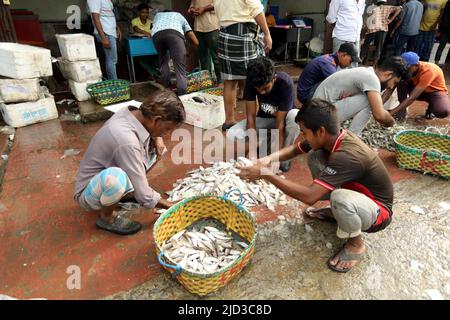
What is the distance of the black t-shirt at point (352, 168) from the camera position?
77.2 inches

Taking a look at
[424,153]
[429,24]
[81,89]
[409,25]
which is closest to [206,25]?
[81,89]

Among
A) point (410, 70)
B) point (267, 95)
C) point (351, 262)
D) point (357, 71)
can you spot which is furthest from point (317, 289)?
point (410, 70)

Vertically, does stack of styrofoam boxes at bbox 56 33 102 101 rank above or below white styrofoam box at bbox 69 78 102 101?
above

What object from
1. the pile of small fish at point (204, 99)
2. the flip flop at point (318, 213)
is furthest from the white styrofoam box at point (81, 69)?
the flip flop at point (318, 213)

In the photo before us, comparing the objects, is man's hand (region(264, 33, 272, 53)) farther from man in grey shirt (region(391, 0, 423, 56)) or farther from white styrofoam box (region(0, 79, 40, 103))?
man in grey shirt (region(391, 0, 423, 56))

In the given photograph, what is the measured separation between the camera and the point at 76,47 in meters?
5.04

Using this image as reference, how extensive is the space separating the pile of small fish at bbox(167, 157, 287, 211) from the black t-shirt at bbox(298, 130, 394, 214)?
93 cm

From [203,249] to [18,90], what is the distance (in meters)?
3.92

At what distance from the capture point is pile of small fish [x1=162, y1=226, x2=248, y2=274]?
2137 mm

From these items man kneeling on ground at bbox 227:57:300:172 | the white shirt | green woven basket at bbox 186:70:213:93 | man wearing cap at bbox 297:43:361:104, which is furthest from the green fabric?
man kneeling on ground at bbox 227:57:300:172

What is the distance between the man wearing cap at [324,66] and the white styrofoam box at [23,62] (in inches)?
146

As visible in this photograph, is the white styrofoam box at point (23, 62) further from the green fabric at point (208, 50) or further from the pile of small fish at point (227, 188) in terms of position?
the pile of small fish at point (227, 188)
